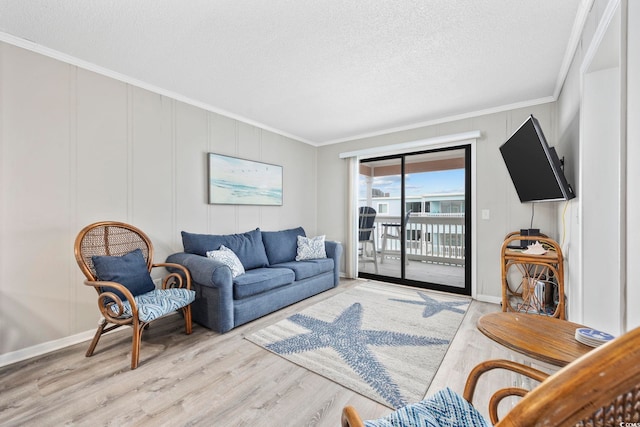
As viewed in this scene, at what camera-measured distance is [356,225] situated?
15.4 feet

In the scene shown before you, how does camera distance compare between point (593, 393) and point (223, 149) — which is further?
point (223, 149)

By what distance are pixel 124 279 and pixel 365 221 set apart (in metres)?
3.60

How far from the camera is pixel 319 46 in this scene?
7.05 ft

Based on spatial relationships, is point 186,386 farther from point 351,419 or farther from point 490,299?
point 490,299

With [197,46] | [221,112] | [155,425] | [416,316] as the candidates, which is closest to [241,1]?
[197,46]

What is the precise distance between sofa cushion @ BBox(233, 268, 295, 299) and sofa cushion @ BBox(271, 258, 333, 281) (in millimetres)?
160

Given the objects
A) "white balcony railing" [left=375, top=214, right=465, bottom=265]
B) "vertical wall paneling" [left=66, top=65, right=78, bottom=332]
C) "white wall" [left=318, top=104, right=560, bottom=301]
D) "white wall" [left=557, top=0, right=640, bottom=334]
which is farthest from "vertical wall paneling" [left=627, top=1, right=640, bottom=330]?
"white balcony railing" [left=375, top=214, right=465, bottom=265]

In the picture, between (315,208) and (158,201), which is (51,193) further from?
(315,208)

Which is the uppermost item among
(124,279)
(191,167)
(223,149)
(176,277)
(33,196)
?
(223,149)

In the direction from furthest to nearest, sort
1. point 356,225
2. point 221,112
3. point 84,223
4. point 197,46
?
point 356,225, point 221,112, point 84,223, point 197,46

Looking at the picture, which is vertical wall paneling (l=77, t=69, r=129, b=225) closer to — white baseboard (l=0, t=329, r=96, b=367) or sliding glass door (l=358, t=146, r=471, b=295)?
white baseboard (l=0, t=329, r=96, b=367)

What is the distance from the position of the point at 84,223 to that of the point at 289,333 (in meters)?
2.10

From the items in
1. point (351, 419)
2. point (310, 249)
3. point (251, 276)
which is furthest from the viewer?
point (310, 249)

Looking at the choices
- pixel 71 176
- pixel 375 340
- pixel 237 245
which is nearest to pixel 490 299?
pixel 375 340
